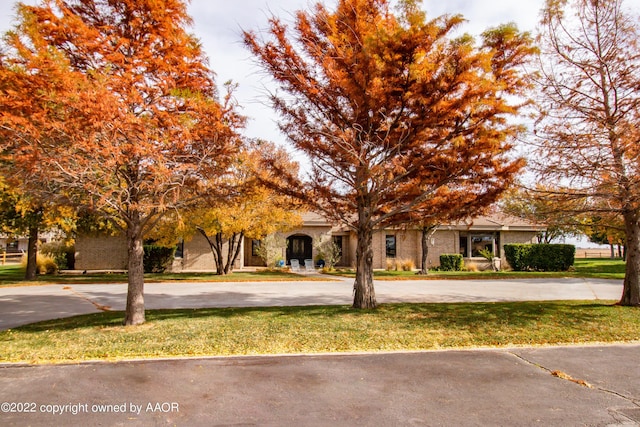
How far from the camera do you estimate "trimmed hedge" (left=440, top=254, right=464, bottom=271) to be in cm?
2789

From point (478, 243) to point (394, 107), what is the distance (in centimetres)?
2433

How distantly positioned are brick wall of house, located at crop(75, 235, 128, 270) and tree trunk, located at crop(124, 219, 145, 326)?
1990 centimetres

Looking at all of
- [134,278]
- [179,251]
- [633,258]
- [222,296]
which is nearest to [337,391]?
[134,278]

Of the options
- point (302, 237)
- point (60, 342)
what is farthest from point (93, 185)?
point (302, 237)

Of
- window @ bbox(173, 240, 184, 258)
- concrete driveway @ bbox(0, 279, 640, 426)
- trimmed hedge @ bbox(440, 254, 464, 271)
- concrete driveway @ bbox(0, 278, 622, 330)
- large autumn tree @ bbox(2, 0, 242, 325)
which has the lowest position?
concrete driveway @ bbox(0, 279, 640, 426)

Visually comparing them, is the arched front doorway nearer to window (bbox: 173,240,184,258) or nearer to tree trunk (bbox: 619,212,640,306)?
window (bbox: 173,240,184,258)

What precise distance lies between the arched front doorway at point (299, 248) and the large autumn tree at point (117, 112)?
895 inches

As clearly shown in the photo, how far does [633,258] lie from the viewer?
35.3ft

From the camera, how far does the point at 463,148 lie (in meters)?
9.47

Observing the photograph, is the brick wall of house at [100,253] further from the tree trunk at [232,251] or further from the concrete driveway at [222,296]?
the concrete driveway at [222,296]

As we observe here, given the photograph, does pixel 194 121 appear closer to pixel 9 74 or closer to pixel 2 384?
pixel 9 74

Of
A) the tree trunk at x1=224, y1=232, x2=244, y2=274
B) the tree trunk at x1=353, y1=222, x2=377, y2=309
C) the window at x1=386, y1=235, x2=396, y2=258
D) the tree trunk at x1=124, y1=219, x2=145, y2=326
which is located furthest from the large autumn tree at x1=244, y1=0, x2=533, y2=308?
the window at x1=386, y1=235, x2=396, y2=258

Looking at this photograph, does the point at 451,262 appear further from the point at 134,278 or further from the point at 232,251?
the point at 134,278

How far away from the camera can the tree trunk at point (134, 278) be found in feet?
29.1
